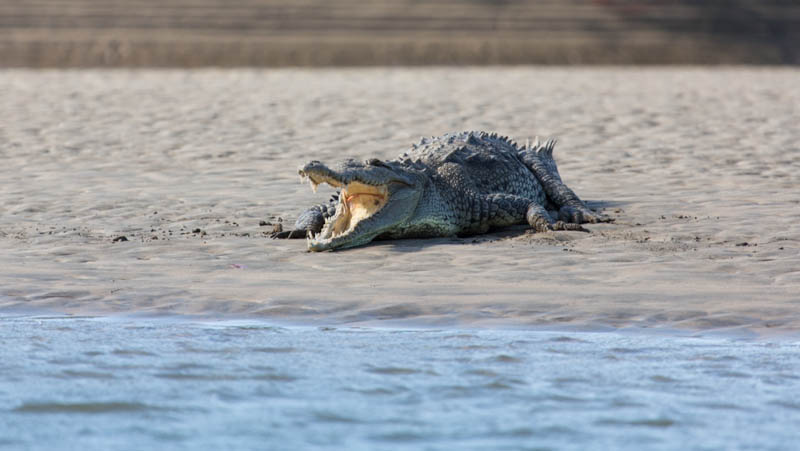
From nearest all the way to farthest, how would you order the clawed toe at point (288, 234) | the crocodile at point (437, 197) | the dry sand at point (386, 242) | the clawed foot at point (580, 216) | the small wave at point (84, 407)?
the small wave at point (84, 407)
the dry sand at point (386, 242)
the crocodile at point (437, 197)
the clawed toe at point (288, 234)
the clawed foot at point (580, 216)

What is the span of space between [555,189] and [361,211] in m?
1.81

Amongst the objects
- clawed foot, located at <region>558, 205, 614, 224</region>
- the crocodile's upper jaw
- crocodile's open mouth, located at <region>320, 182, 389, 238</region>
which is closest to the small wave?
the crocodile's upper jaw

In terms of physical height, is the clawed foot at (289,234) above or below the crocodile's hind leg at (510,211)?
below

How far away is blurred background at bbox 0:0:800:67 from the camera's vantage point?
25.6 m

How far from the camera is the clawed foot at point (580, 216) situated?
7602 mm

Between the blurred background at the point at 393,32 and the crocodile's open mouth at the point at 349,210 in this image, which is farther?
the blurred background at the point at 393,32

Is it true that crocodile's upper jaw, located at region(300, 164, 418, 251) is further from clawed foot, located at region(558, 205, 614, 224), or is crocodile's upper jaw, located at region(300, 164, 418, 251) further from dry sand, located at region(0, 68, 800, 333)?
clawed foot, located at region(558, 205, 614, 224)

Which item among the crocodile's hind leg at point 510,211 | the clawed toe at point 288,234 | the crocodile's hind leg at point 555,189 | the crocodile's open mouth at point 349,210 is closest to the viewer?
the crocodile's open mouth at point 349,210

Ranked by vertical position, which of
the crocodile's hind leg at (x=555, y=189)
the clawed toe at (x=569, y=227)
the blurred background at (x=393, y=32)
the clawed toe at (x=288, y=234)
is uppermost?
the blurred background at (x=393, y=32)

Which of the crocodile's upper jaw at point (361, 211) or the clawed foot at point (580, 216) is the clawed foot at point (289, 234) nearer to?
the crocodile's upper jaw at point (361, 211)

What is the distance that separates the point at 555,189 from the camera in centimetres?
828

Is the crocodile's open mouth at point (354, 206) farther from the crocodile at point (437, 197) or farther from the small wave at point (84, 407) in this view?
the small wave at point (84, 407)

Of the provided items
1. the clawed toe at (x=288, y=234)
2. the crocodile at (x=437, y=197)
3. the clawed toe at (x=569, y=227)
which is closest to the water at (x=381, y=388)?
the crocodile at (x=437, y=197)

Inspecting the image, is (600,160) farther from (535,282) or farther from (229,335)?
(229,335)
